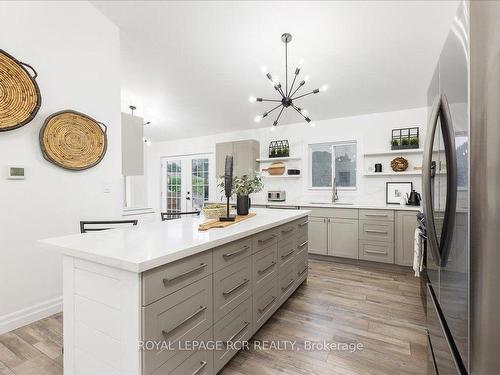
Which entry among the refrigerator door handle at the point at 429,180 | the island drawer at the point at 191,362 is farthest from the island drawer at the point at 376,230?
the island drawer at the point at 191,362

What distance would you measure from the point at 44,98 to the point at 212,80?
88.8 inches

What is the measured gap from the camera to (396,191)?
13.2ft

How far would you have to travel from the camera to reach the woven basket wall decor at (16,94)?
1971 millimetres

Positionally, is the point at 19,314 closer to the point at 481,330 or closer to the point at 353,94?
the point at 481,330

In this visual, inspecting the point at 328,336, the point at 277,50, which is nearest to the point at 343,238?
the point at 328,336

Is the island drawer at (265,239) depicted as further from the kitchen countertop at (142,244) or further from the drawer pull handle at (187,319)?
the drawer pull handle at (187,319)

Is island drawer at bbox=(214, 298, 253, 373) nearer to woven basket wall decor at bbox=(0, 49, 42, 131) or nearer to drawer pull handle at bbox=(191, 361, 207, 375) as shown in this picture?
drawer pull handle at bbox=(191, 361, 207, 375)

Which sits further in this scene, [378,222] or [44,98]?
[378,222]

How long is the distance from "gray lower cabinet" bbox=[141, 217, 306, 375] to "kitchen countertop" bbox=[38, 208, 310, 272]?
0.21ft

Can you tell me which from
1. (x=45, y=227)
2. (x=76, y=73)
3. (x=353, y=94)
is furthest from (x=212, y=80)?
(x=45, y=227)

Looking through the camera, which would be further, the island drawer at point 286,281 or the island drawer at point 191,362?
the island drawer at point 286,281

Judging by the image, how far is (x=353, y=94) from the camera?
12.6ft

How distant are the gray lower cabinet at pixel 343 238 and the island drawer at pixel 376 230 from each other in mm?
95

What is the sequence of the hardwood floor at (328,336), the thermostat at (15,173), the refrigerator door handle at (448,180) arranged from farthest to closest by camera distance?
1. the thermostat at (15,173)
2. the hardwood floor at (328,336)
3. the refrigerator door handle at (448,180)
